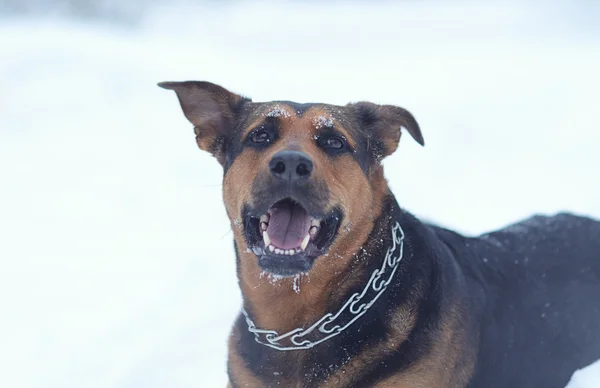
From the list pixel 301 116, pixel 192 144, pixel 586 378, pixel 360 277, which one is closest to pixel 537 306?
pixel 586 378

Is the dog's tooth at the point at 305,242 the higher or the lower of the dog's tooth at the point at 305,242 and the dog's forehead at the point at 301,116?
the lower

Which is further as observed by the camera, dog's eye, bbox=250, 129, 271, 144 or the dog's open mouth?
dog's eye, bbox=250, 129, 271, 144

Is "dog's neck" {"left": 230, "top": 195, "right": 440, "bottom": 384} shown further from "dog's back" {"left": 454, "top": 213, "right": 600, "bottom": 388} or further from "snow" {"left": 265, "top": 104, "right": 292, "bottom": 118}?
"snow" {"left": 265, "top": 104, "right": 292, "bottom": 118}

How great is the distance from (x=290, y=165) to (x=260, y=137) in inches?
22.4

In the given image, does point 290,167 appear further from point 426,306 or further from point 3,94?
point 3,94

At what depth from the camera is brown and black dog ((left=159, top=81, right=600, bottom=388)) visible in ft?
10.6

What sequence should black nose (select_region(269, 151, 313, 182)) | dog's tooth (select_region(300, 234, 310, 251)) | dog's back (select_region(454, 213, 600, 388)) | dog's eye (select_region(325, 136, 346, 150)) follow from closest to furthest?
black nose (select_region(269, 151, 313, 182)) → dog's tooth (select_region(300, 234, 310, 251)) → dog's eye (select_region(325, 136, 346, 150)) → dog's back (select_region(454, 213, 600, 388))

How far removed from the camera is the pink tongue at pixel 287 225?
10.5 feet

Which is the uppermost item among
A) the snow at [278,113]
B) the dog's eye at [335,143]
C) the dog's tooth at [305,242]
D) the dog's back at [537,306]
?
the snow at [278,113]

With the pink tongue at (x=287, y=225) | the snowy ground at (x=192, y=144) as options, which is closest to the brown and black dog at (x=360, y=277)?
the pink tongue at (x=287, y=225)

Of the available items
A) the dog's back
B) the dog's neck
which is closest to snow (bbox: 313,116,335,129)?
the dog's neck

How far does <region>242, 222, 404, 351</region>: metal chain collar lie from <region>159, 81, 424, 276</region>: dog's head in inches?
8.6

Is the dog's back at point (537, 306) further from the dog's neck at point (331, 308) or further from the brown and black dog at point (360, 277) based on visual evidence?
the dog's neck at point (331, 308)

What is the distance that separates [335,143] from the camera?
354 cm
